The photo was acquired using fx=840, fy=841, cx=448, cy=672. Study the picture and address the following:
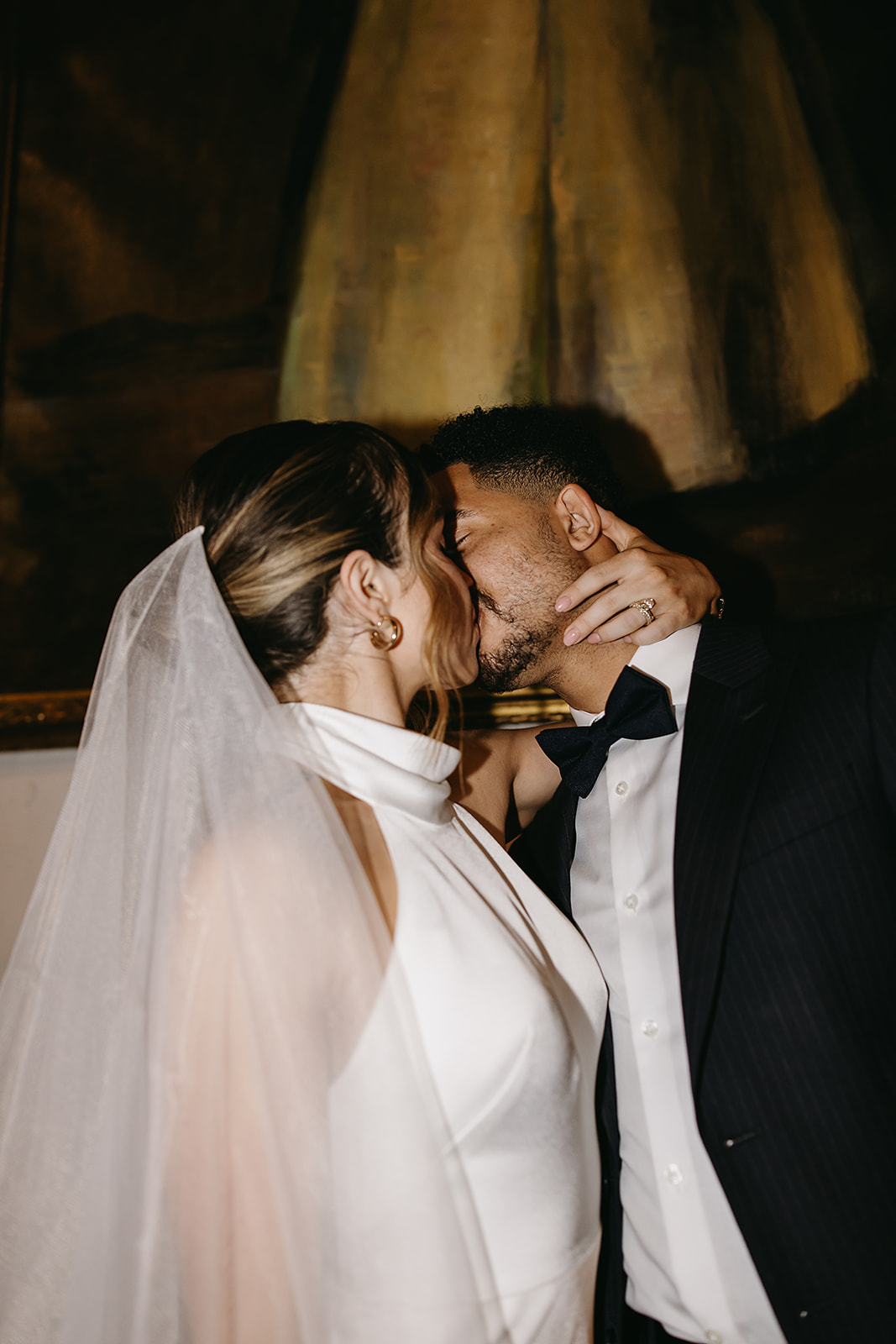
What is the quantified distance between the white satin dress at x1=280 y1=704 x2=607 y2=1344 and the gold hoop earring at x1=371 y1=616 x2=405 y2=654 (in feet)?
0.43

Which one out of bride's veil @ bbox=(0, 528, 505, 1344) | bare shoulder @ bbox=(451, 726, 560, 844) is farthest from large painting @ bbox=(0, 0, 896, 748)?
bride's veil @ bbox=(0, 528, 505, 1344)

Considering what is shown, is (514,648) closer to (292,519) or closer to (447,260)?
(292,519)

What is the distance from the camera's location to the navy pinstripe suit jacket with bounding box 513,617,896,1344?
1.05 m

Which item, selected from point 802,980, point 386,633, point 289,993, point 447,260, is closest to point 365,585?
point 386,633

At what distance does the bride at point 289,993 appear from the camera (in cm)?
88

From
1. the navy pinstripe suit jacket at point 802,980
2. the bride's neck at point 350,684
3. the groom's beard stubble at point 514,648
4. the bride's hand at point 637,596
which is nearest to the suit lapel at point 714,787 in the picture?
the navy pinstripe suit jacket at point 802,980

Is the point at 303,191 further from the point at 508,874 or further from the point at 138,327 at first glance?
the point at 508,874

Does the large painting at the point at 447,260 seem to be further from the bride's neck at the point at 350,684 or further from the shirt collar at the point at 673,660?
the bride's neck at the point at 350,684

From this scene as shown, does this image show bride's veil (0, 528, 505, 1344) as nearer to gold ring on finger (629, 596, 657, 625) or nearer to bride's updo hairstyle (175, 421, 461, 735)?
bride's updo hairstyle (175, 421, 461, 735)

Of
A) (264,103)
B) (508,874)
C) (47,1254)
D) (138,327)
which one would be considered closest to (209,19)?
(264,103)

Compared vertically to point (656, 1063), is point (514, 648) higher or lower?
higher

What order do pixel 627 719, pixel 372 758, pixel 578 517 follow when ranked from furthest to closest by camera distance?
pixel 578 517 → pixel 627 719 → pixel 372 758

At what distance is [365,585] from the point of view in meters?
1.26

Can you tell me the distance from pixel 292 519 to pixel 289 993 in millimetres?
626
